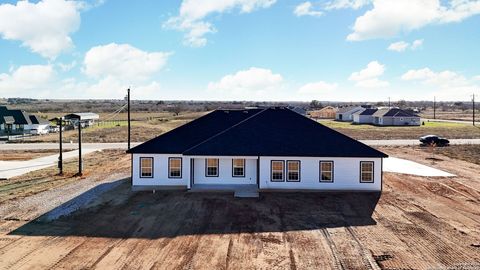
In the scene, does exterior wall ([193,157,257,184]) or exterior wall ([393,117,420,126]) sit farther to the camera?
exterior wall ([393,117,420,126])

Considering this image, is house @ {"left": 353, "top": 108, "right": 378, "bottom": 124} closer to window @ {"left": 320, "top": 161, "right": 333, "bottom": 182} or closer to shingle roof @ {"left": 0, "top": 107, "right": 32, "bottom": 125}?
shingle roof @ {"left": 0, "top": 107, "right": 32, "bottom": 125}

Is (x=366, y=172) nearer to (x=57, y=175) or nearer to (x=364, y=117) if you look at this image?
(x=57, y=175)

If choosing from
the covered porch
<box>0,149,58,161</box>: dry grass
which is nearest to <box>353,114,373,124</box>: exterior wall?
<box>0,149,58,161</box>: dry grass

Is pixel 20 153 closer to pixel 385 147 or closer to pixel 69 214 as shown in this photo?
pixel 69 214

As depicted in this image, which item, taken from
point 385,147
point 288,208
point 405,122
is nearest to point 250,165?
point 288,208

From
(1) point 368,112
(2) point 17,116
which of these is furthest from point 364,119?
(2) point 17,116

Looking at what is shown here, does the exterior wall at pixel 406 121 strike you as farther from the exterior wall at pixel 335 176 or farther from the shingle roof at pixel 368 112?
the exterior wall at pixel 335 176
